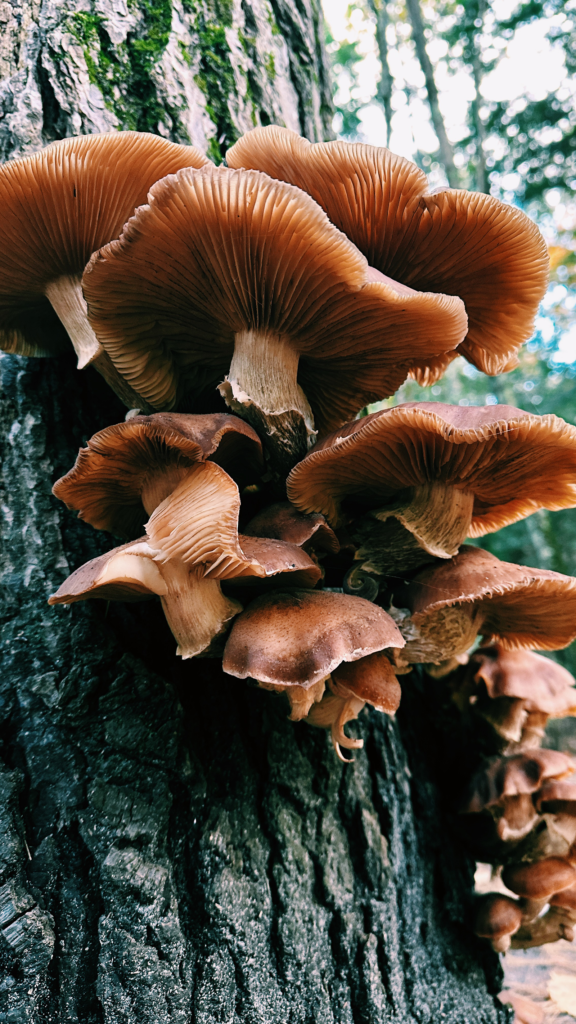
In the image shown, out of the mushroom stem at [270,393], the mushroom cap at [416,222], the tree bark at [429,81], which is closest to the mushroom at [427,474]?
the mushroom stem at [270,393]

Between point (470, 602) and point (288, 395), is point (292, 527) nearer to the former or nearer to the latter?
point (288, 395)

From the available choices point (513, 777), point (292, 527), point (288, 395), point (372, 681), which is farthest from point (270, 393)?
point (513, 777)

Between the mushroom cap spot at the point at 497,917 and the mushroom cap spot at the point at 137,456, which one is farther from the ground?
the mushroom cap spot at the point at 137,456

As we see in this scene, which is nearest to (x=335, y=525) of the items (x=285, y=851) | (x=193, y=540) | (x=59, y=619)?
(x=193, y=540)

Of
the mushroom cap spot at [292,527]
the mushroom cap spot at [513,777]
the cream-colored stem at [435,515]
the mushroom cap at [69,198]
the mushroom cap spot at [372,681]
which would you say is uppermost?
the mushroom cap at [69,198]

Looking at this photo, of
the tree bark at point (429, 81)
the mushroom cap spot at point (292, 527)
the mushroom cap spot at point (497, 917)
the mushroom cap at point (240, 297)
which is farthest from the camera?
the tree bark at point (429, 81)

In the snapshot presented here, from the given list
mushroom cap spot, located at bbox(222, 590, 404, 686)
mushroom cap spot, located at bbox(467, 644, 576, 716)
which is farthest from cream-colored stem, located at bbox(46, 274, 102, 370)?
mushroom cap spot, located at bbox(467, 644, 576, 716)

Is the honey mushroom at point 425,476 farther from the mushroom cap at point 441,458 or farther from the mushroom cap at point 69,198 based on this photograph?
the mushroom cap at point 69,198

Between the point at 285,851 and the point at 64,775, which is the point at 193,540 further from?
the point at 285,851
